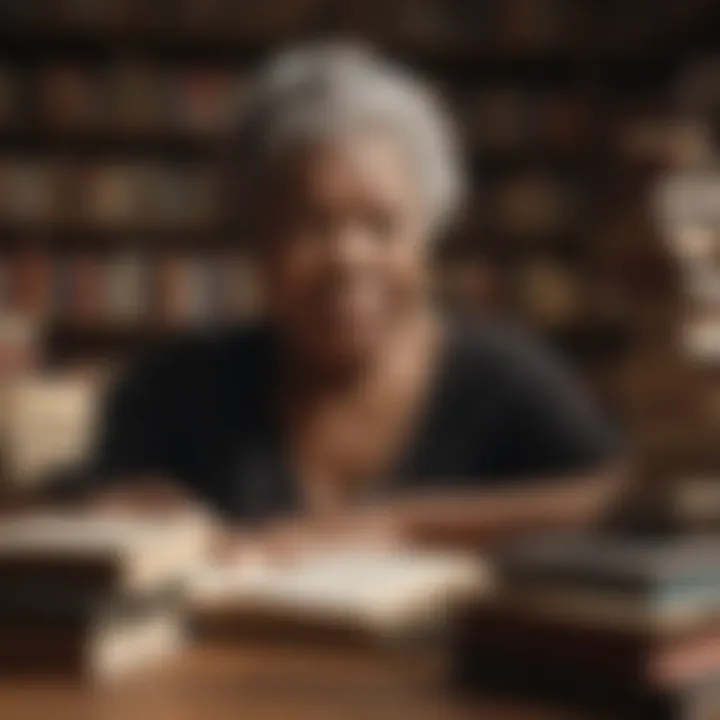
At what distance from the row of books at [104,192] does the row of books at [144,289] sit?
0.11 metres

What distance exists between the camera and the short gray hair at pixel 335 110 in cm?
148

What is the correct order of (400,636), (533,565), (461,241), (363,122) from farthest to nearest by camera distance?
(461,241) → (363,122) → (400,636) → (533,565)

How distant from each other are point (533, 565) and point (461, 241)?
2891mm

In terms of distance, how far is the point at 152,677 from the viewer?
750mm

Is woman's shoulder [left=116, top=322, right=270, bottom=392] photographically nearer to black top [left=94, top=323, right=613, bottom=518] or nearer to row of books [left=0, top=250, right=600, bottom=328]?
black top [left=94, top=323, right=613, bottom=518]

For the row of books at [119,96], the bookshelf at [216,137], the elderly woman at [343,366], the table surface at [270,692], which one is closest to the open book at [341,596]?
the table surface at [270,692]

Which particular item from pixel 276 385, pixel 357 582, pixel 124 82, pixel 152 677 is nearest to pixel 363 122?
pixel 276 385

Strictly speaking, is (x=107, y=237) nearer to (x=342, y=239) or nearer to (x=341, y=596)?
(x=342, y=239)

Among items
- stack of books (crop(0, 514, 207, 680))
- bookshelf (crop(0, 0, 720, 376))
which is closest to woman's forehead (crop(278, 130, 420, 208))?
stack of books (crop(0, 514, 207, 680))

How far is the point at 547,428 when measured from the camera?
5.26 feet

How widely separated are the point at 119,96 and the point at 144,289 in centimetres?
48

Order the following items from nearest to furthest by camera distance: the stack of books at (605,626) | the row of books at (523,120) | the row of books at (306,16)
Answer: the stack of books at (605,626) → the row of books at (306,16) → the row of books at (523,120)

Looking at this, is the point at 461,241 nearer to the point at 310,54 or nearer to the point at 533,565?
the point at 310,54

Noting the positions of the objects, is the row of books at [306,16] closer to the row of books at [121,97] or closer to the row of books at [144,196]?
the row of books at [121,97]
